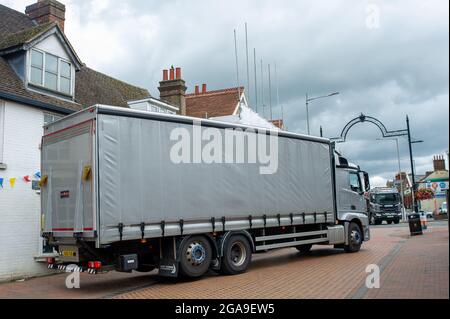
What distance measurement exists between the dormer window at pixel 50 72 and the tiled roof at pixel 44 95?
0.43 metres

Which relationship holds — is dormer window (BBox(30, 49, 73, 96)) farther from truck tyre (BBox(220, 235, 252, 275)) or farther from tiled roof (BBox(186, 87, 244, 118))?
tiled roof (BBox(186, 87, 244, 118))

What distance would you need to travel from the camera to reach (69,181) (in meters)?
9.80

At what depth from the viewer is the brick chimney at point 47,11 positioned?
17984 mm

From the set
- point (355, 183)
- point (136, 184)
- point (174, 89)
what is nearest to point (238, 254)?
point (136, 184)

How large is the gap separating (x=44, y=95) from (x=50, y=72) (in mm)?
1051

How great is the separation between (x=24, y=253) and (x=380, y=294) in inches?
376

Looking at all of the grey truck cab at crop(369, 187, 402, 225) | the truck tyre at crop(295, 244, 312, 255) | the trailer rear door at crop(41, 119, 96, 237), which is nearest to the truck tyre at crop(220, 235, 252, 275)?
the trailer rear door at crop(41, 119, 96, 237)

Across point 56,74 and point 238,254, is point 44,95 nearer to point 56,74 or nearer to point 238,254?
point 56,74

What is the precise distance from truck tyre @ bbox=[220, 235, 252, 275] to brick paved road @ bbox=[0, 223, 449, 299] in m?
0.26

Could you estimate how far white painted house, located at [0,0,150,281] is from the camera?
12.4 metres

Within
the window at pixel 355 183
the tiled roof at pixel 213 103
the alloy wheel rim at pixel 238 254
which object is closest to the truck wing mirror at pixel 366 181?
the window at pixel 355 183
